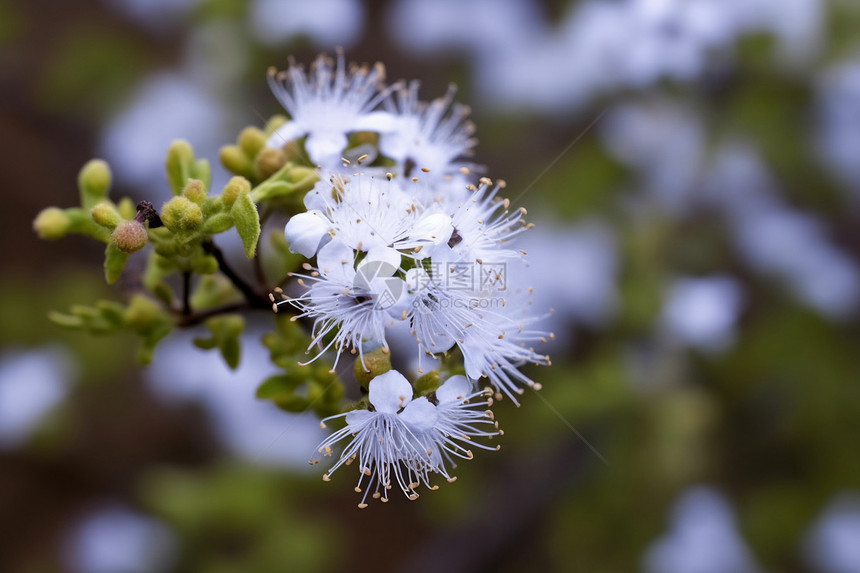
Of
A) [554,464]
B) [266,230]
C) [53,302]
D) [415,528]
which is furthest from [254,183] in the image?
[415,528]

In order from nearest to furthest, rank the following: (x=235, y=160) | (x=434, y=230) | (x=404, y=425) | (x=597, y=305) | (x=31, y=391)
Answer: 1. (x=434, y=230)
2. (x=404, y=425)
3. (x=235, y=160)
4. (x=597, y=305)
5. (x=31, y=391)

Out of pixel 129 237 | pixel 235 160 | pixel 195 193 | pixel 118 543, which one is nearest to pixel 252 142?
pixel 235 160

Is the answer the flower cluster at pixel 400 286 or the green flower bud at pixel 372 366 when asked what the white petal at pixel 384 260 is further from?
the green flower bud at pixel 372 366

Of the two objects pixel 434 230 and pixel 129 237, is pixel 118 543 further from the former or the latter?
pixel 434 230

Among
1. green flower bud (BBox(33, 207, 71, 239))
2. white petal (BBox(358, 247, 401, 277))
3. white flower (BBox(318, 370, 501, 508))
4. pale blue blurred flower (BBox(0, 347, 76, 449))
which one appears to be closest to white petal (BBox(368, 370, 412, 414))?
white flower (BBox(318, 370, 501, 508))

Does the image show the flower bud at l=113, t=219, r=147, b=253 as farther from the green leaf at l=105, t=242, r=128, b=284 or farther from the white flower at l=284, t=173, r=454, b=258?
the white flower at l=284, t=173, r=454, b=258

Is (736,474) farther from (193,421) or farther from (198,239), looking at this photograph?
(198,239)
